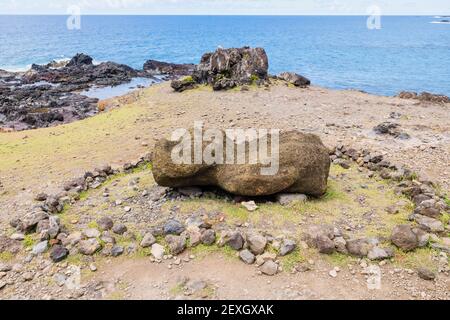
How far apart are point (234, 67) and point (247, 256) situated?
24.8m

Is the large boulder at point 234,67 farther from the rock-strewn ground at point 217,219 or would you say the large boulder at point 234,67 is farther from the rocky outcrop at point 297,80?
the rock-strewn ground at point 217,219

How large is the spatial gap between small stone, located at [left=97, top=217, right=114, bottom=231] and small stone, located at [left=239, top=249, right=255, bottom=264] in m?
3.55

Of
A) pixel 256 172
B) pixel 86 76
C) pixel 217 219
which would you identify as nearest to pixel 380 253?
pixel 256 172

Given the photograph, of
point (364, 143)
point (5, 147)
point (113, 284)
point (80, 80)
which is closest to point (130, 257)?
point (113, 284)

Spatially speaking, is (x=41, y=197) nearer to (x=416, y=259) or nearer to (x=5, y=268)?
(x=5, y=268)

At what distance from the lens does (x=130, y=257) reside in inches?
336

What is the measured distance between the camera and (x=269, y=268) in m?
7.78

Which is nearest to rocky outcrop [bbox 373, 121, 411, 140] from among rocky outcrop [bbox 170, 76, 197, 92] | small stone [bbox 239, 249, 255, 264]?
small stone [bbox 239, 249, 255, 264]

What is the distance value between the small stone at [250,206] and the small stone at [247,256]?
1.90 metres

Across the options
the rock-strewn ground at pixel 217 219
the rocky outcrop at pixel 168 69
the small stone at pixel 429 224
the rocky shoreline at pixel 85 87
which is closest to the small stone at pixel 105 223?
the rock-strewn ground at pixel 217 219

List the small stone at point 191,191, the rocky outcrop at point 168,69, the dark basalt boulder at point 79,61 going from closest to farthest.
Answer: the small stone at point 191,191
the rocky outcrop at point 168,69
the dark basalt boulder at point 79,61

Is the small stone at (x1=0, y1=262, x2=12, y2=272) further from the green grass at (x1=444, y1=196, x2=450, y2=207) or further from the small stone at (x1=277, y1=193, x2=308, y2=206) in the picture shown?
the green grass at (x1=444, y1=196, x2=450, y2=207)

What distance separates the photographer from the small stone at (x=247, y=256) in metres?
8.10
